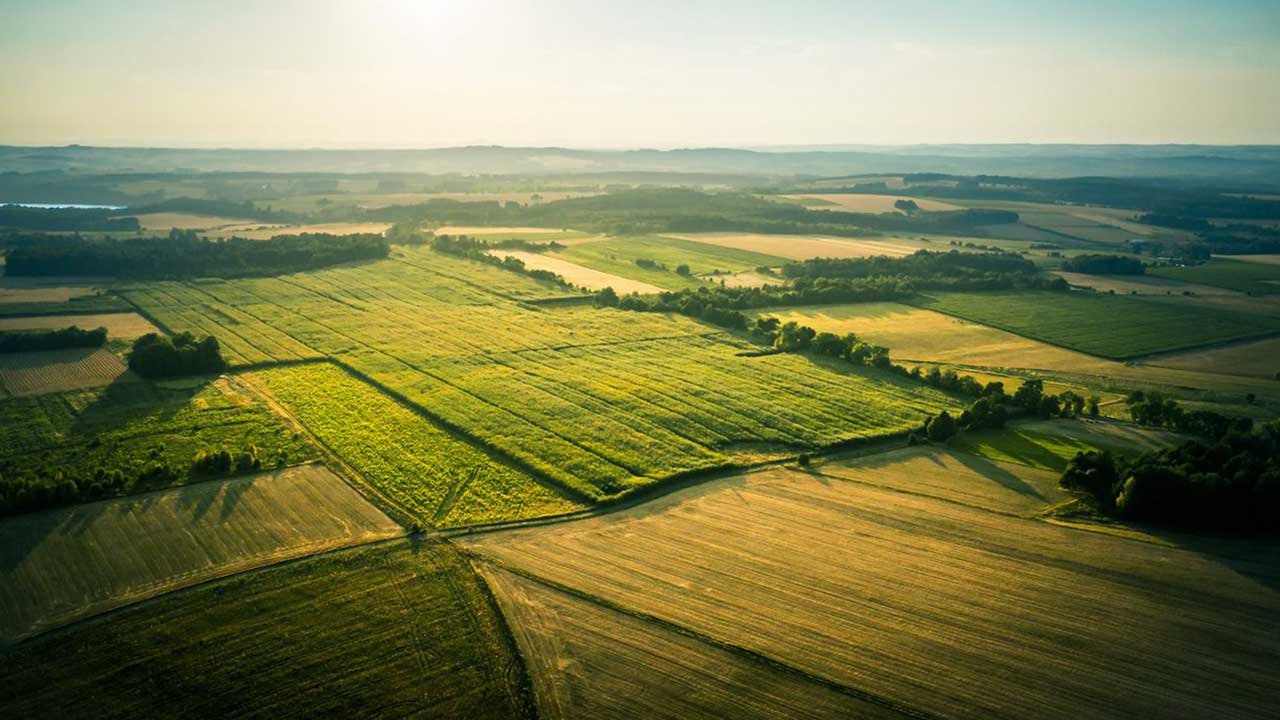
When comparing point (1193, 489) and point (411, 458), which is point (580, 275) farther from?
point (1193, 489)

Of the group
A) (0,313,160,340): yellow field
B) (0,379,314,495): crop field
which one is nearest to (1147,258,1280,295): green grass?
(0,379,314,495): crop field

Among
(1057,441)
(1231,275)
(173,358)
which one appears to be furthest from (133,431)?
(1231,275)

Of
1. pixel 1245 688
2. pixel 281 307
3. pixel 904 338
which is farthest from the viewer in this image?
pixel 281 307

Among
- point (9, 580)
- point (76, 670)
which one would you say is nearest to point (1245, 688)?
point (76, 670)

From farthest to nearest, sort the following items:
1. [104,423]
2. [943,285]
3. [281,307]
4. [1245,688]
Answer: [943,285], [281,307], [104,423], [1245,688]

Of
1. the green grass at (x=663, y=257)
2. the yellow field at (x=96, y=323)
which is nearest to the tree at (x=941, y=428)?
the green grass at (x=663, y=257)

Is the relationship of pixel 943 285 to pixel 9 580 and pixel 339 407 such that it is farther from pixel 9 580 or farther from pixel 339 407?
pixel 9 580

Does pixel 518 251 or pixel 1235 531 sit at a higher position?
pixel 518 251
